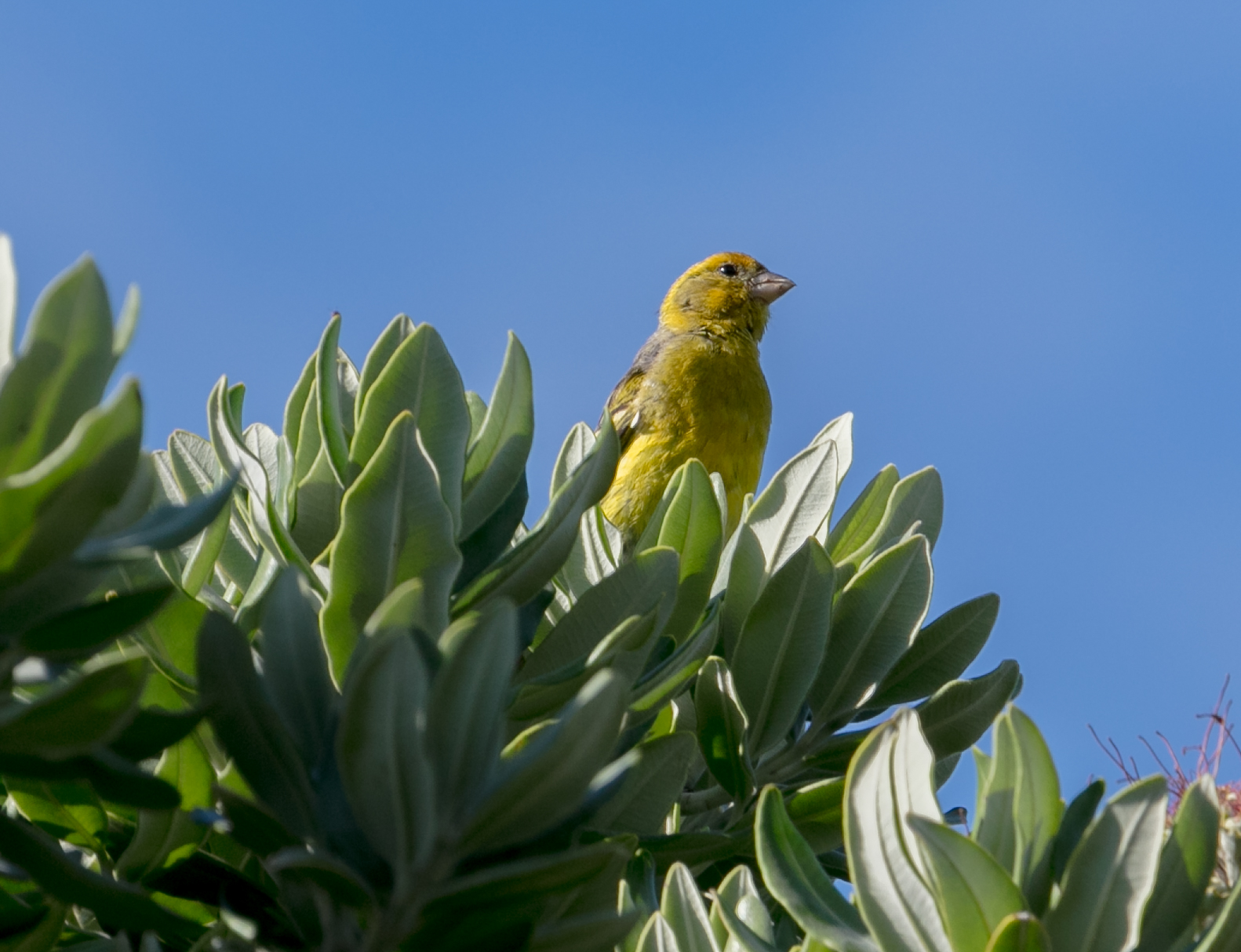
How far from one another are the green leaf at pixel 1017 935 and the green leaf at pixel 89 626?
65cm

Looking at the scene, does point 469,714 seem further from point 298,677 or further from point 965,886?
→ point 965,886

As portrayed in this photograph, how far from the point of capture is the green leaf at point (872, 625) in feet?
5.36

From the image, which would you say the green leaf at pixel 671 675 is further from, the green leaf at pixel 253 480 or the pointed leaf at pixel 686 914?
the green leaf at pixel 253 480

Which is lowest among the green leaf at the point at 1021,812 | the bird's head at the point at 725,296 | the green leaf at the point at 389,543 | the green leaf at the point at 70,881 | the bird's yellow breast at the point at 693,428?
the green leaf at the point at 70,881

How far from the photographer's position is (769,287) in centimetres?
768

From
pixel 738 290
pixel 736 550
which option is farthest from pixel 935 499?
pixel 738 290

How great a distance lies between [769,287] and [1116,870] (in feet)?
22.5

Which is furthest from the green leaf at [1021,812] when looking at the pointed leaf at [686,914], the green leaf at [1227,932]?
the pointed leaf at [686,914]

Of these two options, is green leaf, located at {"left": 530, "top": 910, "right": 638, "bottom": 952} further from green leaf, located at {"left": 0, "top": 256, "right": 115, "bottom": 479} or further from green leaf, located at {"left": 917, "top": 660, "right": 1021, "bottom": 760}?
green leaf, located at {"left": 917, "top": 660, "right": 1021, "bottom": 760}

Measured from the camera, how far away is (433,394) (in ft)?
4.36

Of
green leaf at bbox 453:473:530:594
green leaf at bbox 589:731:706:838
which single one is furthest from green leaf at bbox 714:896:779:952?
green leaf at bbox 453:473:530:594

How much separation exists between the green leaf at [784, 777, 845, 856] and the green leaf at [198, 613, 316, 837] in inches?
25.5

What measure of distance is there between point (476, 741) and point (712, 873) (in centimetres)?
94

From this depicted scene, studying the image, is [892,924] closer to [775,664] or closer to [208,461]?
[775,664]
